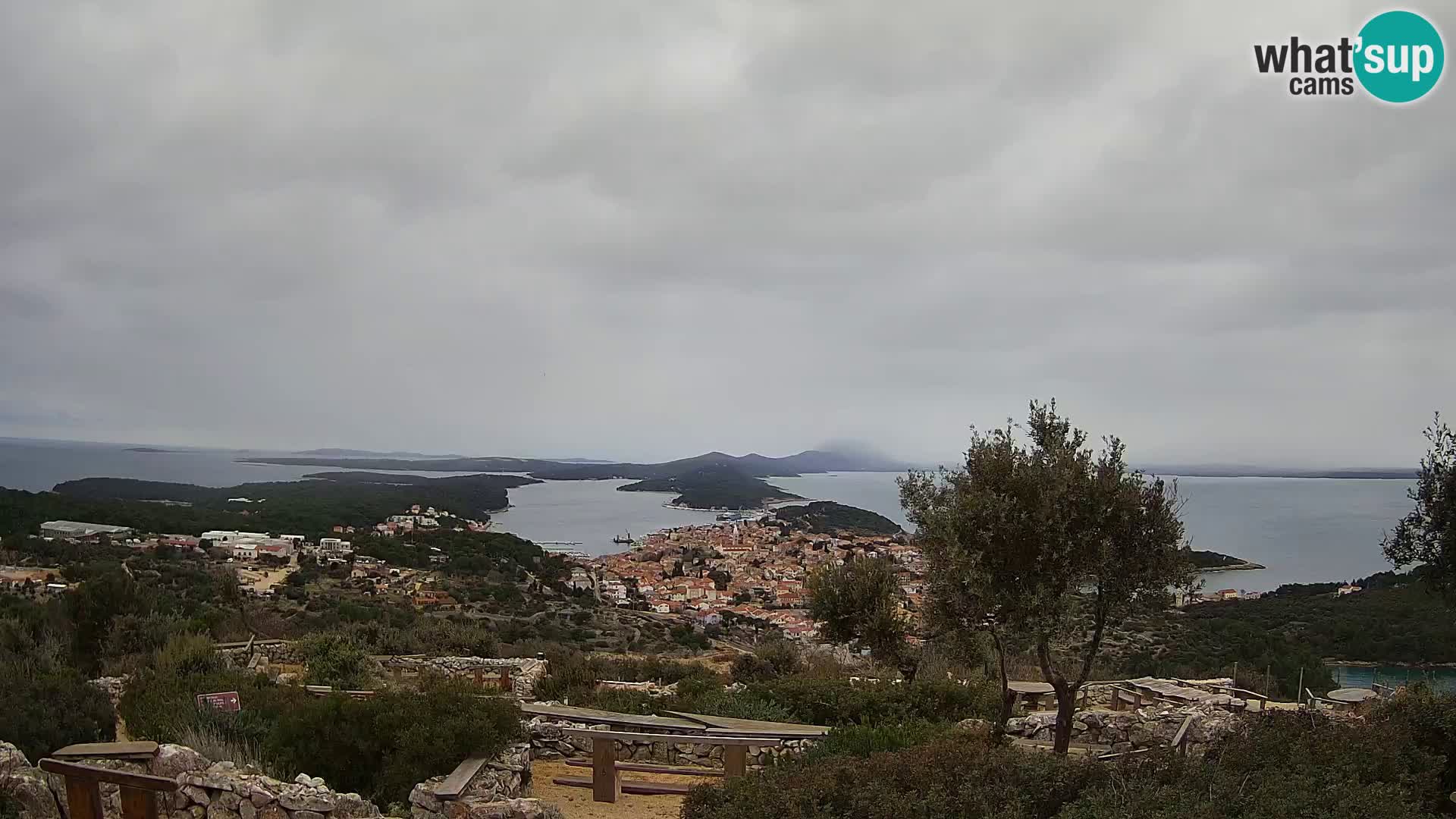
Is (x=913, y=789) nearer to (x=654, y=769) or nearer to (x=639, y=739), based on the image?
(x=639, y=739)

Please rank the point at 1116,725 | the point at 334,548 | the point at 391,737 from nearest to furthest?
the point at 391,737 → the point at 1116,725 → the point at 334,548

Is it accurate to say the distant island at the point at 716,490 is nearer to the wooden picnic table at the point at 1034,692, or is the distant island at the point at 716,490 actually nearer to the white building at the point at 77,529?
the white building at the point at 77,529

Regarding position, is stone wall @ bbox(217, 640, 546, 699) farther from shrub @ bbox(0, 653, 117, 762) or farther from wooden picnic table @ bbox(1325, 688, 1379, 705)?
wooden picnic table @ bbox(1325, 688, 1379, 705)

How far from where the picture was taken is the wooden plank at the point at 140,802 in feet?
16.3

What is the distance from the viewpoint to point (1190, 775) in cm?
508

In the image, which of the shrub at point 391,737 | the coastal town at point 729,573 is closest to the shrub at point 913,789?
the shrub at point 391,737

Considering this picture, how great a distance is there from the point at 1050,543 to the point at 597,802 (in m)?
4.76

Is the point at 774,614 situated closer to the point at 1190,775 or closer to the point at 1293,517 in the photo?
the point at 1190,775

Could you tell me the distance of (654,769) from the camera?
7555 millimetres

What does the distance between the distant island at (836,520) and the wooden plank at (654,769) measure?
141 feet

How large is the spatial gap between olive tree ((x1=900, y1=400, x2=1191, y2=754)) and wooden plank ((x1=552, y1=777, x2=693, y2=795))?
10.3ft

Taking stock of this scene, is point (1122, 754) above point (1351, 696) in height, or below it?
above

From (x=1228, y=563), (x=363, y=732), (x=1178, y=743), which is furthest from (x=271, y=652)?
(x=1228, y=563)

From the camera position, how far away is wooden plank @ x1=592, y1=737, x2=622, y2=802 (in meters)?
7.20
